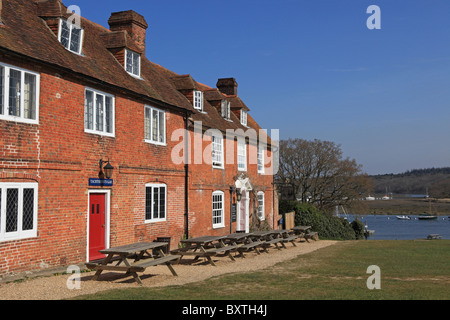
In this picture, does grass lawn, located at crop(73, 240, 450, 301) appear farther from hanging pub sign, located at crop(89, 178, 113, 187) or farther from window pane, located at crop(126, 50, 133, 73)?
window pane, located at crop(126, 50, 133, 73)

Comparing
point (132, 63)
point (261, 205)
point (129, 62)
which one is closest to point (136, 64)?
point (132, 63)

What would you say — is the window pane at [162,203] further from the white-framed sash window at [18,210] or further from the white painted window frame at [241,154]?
the white painted window frame at [241,154]

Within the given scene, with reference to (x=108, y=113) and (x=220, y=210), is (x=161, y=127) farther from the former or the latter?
(x=220, y=210)

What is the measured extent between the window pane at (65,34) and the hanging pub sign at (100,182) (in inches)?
174

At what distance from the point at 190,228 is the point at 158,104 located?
573 cm

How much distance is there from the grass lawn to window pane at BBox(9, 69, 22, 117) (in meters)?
A: 5.41

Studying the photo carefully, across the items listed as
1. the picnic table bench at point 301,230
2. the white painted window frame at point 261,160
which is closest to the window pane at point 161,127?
the picnic table bench at point 301,230

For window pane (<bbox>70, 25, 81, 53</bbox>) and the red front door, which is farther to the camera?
window pane (<bbox>70, 25, 81, 53</bbox>)

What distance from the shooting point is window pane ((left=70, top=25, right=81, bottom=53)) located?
1442cm

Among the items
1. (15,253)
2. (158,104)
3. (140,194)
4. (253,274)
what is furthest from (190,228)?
(15,253)

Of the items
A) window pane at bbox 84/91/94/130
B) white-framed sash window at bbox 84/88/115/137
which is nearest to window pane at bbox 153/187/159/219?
white-framed sash window at bbox 84/88/115/137

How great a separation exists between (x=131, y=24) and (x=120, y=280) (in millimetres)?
12601
